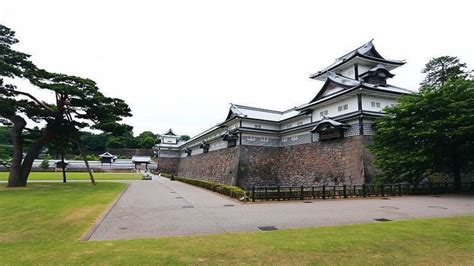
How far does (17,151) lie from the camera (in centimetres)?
2047

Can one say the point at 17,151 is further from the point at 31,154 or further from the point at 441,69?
the point at 441,69

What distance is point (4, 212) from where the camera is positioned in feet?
31.4

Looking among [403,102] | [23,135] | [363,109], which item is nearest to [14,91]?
[23,135]

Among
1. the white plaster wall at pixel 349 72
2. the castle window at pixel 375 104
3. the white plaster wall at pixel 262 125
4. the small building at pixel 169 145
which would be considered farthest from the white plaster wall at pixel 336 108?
the small building at pixel 169 145

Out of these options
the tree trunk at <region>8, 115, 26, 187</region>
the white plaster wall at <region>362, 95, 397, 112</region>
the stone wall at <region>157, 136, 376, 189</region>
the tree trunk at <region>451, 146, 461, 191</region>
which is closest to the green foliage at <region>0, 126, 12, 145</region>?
the tree trunk at <region>8, 115, 26, 187</region>

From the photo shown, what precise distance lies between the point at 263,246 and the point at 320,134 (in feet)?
59.7

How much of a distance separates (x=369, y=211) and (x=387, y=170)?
317 inches

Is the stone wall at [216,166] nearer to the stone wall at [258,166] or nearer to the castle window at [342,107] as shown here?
the stone wall at [258,166]

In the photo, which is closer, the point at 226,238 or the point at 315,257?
the point at 315,257

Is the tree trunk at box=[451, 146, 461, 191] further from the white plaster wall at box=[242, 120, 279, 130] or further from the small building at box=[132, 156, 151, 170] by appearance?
the small building at box=[132, 156, 151, 170]

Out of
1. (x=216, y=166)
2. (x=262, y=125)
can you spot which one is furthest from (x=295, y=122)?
(x=216, y=166)

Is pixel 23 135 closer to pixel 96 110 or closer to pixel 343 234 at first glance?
pixel 96 110

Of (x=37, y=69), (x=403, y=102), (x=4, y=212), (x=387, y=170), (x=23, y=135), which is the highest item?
(x=37, y=69)

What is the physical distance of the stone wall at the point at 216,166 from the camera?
2736cm
